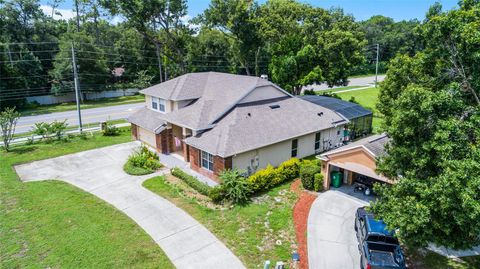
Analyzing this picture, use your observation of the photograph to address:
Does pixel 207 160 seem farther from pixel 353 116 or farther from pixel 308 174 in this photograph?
pixel 353 116

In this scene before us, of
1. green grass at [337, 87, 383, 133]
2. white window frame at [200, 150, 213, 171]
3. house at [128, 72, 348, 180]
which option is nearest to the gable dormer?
house at [128, 72, 348, 180]

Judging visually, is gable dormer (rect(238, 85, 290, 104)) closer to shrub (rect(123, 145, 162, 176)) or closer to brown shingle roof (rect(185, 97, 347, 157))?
brown shingle roof (rect(185, 97, 347, 157))

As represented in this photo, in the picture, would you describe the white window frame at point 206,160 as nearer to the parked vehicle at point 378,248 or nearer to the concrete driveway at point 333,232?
the concrete driveway at point 333,232

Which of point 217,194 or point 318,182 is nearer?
point 217,194

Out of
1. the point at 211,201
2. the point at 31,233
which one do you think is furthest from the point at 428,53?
the point at 31,233

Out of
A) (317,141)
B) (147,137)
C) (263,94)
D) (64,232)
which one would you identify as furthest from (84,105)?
(64,232)
